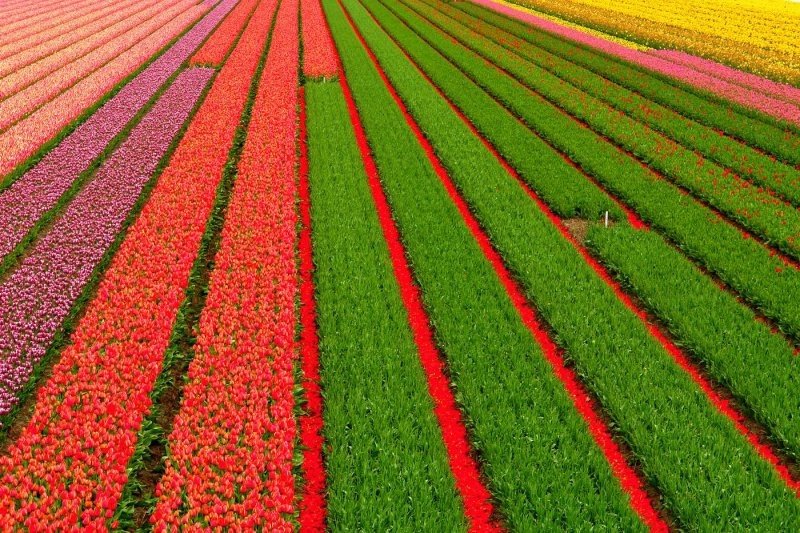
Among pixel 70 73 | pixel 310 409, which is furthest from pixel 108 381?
pixel 70 73

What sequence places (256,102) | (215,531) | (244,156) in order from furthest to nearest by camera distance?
(256,102)
(244,156)
(215,531)

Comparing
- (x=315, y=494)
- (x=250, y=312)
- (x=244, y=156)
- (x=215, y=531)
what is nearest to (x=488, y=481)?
(x=315, y=494)

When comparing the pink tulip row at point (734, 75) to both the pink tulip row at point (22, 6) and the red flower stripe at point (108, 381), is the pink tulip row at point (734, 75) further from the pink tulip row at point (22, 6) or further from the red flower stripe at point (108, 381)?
the pink tulip row at point (22, 6)

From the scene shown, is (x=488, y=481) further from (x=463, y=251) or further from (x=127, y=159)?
(x=127, y=159)

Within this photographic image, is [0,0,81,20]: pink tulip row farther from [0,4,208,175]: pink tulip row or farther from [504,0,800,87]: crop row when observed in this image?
[504,0,800,87]: crop row

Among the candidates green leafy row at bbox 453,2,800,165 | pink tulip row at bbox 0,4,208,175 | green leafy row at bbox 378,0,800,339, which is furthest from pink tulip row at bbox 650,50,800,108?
pink tulip row at bbox 0,4,208,175

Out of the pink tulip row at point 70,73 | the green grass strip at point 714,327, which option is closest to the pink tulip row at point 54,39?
the pink tulip row at point 70,73
